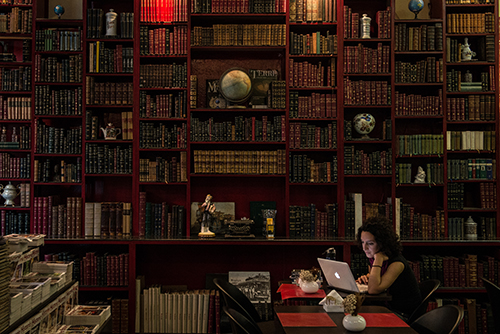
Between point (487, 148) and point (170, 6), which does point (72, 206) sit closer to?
point (170, 6)

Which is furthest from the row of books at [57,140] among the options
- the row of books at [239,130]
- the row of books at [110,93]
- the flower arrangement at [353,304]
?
the flower arrangement at [353,304]

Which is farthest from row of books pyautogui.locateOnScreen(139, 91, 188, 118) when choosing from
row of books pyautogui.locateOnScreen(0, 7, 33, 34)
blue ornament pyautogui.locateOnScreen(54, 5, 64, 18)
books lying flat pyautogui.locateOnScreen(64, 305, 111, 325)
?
books lying flat pyautogui.locateOnScreen(64, 305, 111, 325)

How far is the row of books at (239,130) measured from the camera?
15.6ft

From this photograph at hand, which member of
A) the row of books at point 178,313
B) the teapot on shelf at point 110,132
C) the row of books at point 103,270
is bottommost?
the row of books at point 178,313

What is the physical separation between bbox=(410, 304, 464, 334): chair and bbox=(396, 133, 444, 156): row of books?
2.40m

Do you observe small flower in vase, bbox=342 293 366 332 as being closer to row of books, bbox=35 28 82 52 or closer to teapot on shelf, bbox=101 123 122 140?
teapot on shelf, bbox=101 123 122 140

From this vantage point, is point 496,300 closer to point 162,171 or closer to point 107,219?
point 162,171

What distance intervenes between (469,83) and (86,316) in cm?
437

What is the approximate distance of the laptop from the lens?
3102 millimetres

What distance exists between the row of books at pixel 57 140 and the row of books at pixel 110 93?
0.37 meters

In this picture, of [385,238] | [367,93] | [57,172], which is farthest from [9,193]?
[367,93]

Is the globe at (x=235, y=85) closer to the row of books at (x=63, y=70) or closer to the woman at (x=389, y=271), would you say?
the row of books at (x=63, y=70)

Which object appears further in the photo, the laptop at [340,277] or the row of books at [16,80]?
the row of books at [16,80]

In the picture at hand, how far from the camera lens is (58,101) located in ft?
15.7
